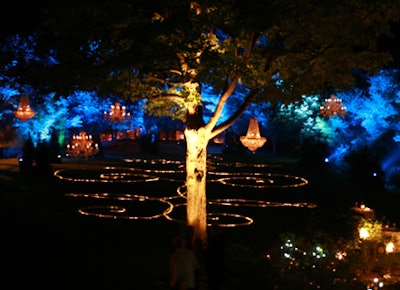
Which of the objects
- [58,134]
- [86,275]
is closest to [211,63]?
[86,275]

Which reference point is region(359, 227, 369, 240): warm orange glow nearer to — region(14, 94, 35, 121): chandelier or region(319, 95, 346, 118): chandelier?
region(319, 95, 346, 118): chandelier

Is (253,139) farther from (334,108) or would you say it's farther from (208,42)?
(334,108)

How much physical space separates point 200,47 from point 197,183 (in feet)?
11.1

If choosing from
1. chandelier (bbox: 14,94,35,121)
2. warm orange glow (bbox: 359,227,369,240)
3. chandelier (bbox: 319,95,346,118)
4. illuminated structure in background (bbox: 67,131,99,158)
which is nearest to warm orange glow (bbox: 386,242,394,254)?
warm orange glow (bbox: 359,227,369,240)

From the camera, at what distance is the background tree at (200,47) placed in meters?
10.7

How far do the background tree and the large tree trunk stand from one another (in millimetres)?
24

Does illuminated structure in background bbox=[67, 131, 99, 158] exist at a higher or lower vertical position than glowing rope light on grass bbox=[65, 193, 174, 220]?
higher

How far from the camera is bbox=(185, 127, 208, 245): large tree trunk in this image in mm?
12633

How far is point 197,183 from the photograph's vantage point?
41.4ft

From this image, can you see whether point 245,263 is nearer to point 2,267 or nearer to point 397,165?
point 2,267

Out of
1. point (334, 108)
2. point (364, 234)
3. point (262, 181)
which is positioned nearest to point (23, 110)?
point (262, 181)

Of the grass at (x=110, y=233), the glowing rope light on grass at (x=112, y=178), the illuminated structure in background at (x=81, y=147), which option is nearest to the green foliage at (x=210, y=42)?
the grass at (x=110, y=233)

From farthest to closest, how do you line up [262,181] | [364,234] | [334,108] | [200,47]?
[334,108]
[262,181]
[364,234]
[200,47]

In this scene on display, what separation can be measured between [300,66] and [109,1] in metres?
4.72
